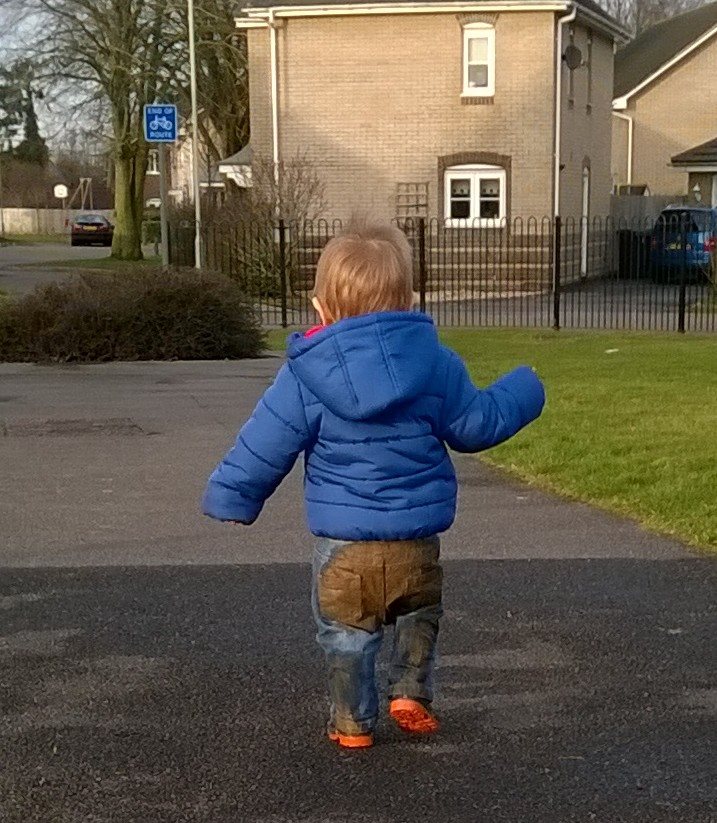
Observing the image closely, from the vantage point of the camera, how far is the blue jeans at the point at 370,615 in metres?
3.67

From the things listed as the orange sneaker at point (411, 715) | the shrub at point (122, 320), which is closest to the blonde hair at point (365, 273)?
the orange sneaker at point (411, 715)

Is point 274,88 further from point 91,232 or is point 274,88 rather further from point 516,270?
point 91,232

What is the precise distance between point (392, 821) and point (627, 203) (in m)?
32.9

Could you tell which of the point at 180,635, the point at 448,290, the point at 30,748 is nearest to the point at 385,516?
the point at 30,748

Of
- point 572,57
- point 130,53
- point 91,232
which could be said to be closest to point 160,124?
point 572,57

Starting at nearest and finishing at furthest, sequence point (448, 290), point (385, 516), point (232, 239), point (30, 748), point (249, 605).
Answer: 1. point (385, 516)
2. point (30, 748)
3. point (249, 605)
4. point (232, 239)
5. point (448, 290)

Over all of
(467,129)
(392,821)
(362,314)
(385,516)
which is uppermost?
(467,129)

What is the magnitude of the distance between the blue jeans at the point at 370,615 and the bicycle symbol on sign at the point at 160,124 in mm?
15212

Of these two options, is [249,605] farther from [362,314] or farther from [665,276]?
[665,276]

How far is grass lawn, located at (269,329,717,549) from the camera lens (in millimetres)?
7148

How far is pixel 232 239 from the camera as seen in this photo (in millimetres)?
24422

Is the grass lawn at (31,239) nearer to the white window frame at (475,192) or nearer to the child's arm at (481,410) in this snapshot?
the white window frame at (475,192)

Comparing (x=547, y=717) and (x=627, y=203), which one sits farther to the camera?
(x=627, y=203)

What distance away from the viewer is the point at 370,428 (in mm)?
3590
